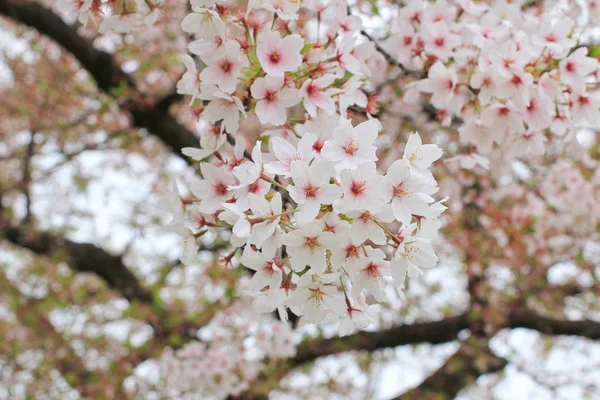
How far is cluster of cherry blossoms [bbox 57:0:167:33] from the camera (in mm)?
1455

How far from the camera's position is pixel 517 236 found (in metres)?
4.36

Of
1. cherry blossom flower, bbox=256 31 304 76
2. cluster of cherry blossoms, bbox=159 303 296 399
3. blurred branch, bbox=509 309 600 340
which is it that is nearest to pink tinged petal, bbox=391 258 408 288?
cherry blossom flower, bbox=256 31 304 76

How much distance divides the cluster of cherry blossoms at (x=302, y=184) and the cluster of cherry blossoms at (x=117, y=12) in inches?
10.2

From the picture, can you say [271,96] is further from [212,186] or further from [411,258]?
[411,258]

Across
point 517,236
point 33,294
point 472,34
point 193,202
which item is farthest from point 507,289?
point 33,294

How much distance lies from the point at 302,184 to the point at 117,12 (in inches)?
34.9

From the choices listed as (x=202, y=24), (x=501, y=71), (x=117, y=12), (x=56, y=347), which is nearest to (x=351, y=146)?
(x=202, y=24)

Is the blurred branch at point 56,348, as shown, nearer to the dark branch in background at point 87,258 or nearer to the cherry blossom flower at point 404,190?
the dark branch in background at point 87,258

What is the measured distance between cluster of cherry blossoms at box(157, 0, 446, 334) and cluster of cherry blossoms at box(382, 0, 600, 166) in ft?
1.29

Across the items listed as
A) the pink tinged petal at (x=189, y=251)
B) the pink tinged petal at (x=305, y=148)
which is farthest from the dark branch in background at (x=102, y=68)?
the pink tinged petal at (x=305, y=148)

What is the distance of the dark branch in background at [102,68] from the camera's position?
3.64m

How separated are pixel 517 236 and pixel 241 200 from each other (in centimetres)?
377

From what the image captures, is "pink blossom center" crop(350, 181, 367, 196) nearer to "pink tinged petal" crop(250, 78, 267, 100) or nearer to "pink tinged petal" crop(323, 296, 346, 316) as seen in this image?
"pink tinged petal" crop(323, 296, 346, 316)

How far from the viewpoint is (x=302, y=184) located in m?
1.02
